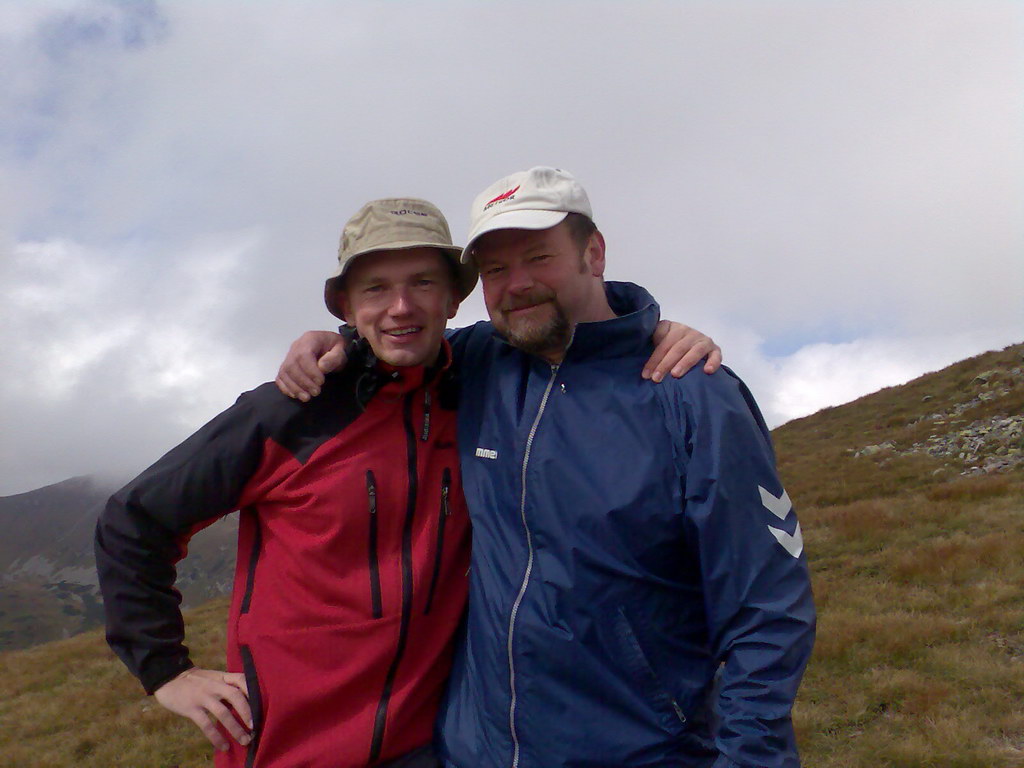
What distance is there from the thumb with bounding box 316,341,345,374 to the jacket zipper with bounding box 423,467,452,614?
75 centimetres

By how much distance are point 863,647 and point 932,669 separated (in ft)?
2.74

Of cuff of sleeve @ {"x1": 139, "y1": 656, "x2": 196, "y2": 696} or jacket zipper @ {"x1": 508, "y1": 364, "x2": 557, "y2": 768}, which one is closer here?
jacket zipper @ {"x1": 508, "y1": 364, "x2": 557, "y2": 768}

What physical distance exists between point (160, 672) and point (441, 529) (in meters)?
1.55

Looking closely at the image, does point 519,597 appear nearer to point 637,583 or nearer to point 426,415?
point 637,583

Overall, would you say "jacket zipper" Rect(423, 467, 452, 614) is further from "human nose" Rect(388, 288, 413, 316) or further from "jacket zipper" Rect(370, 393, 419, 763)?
"human nose" Rect(388, 288, 413, 316)

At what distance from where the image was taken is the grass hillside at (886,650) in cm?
660

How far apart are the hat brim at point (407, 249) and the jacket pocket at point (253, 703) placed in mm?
1830

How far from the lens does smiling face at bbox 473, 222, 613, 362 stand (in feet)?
10.3

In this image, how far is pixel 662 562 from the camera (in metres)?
2.75

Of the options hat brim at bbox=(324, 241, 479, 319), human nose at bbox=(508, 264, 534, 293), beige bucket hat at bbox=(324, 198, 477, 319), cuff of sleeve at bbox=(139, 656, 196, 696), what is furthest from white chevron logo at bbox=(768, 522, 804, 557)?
cuff of sleeve at bbox=(139, 656, 196, 696)

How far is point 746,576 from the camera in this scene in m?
2.56

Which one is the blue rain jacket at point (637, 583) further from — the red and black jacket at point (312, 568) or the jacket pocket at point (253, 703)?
the jacket pocket at point (253, 703)

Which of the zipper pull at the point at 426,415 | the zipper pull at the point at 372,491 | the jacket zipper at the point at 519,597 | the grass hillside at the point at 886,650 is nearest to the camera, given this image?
the jacket zipper at the point at 519,597

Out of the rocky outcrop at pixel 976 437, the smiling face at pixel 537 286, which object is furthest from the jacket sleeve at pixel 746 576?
the rocky outcrop at pixel 976 437
